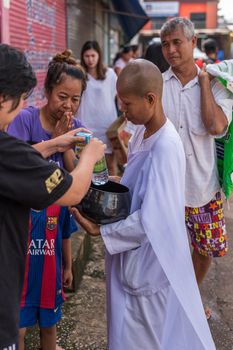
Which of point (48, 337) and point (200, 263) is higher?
point (200, 263)

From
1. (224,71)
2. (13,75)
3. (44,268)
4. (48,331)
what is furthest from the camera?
(224,71)

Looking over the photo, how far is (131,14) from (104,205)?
981cm

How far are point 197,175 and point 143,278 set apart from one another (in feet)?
3.37

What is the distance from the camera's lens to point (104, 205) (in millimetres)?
1854

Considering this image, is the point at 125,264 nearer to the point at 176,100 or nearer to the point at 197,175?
the point at 197,175

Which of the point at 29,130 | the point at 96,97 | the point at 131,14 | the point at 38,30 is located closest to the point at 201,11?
the point at 131,14

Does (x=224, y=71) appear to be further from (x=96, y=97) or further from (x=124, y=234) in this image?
(x=96, y=97)

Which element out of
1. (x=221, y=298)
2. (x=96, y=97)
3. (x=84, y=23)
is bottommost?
(x=221, y=298)

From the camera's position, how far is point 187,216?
9.55ft

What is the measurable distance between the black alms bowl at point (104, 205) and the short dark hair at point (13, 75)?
0.60m

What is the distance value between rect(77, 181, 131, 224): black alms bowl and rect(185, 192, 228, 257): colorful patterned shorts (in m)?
1.02

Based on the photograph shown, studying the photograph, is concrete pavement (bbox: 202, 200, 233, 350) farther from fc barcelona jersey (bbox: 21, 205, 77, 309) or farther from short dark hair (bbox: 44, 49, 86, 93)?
short dark hair (bbox: 44, 49, 86, 93)

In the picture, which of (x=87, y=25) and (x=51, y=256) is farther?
(x=87, y=25)

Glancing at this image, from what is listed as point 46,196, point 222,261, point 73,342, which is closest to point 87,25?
point 222,261
